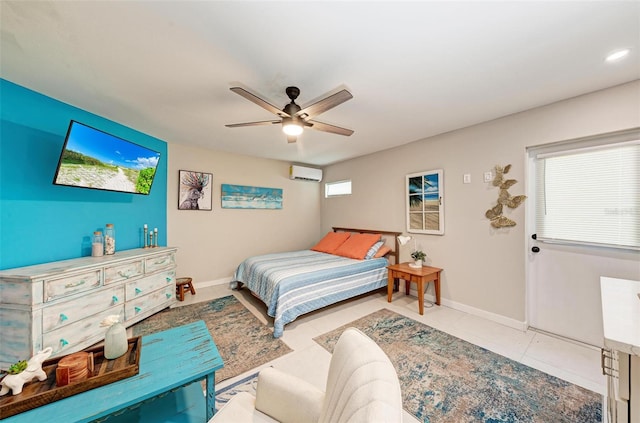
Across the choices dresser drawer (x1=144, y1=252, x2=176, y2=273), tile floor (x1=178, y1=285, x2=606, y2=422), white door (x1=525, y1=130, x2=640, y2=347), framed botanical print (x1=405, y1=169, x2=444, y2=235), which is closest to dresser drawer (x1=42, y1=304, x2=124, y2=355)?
dresser drawer (x1=144, y1=252, x2=176, y2=273)

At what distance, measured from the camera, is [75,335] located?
2.05 metres

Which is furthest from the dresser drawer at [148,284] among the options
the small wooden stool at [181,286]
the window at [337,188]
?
the window at [337,188]

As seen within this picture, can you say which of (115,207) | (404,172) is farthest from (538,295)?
(115,207)

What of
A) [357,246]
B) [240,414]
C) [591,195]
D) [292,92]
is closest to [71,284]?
[240,414]

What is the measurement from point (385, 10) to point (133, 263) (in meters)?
3.26

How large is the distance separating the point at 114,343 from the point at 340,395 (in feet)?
4.23

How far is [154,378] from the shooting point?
1160mm

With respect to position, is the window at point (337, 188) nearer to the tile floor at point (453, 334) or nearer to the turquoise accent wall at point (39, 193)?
the tile floor at point (453, 334)

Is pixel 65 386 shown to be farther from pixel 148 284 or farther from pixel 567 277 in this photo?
pixel 567 277

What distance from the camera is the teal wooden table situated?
972mm

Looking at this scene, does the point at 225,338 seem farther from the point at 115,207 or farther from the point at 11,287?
the point at 115,207

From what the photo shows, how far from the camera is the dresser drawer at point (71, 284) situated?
1885mm

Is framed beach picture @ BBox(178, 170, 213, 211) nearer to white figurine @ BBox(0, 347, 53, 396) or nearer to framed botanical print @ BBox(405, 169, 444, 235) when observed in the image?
white figurine @ BBox(0, 347, 53, 396)

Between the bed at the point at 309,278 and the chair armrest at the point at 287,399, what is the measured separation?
4.59ft
